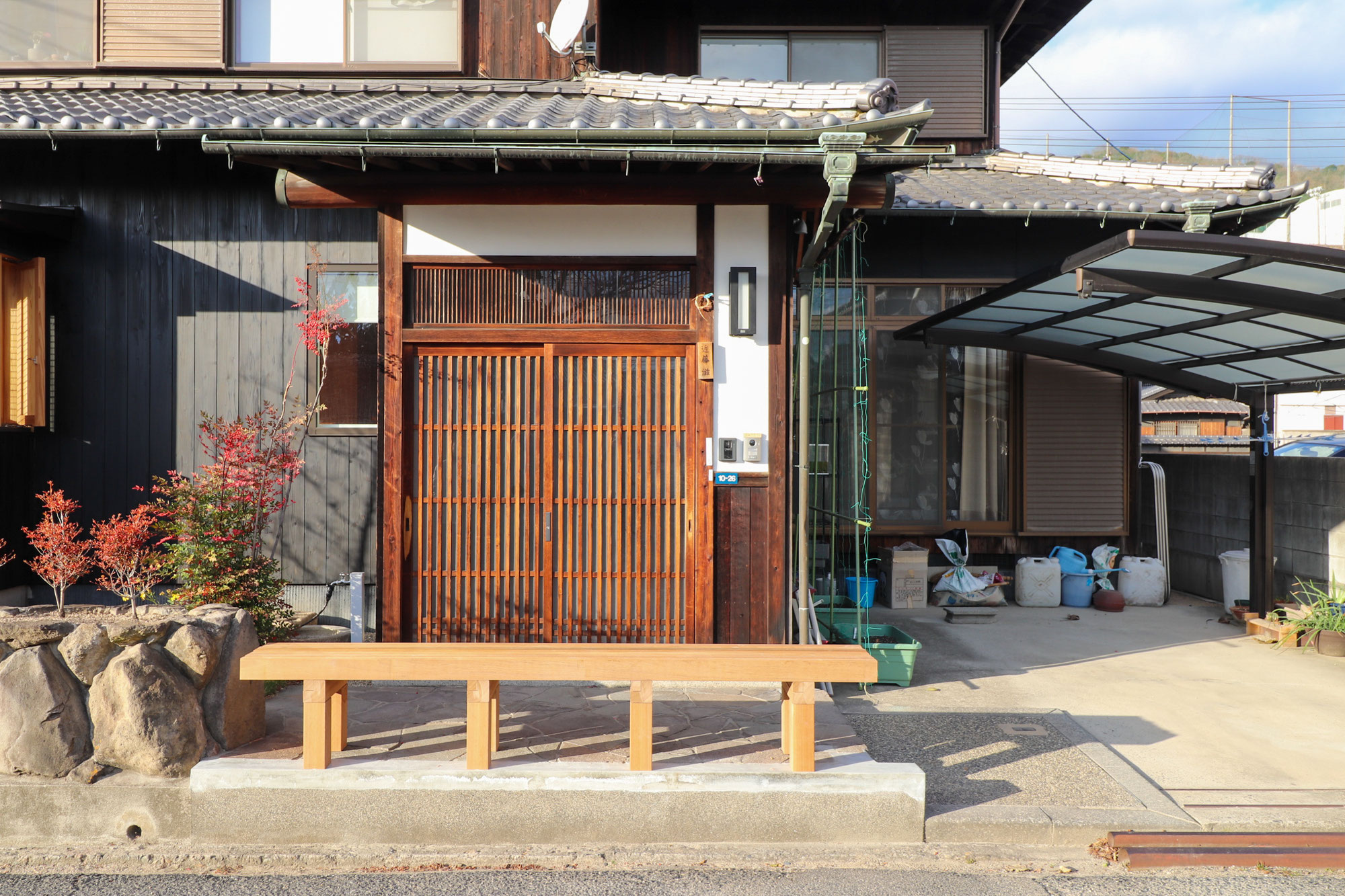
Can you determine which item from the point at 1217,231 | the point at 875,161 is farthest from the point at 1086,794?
the point at 1217,231

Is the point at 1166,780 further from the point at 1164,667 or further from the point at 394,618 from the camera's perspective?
the point at 394,618

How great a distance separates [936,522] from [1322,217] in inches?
1570

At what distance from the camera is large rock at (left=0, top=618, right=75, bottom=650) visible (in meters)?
3.98

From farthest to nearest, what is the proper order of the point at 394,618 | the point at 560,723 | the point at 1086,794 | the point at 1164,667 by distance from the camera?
the point at 1164,667, the point at 394,618, the point at 560,723, the point at 1086,794

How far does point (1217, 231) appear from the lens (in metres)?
8.70

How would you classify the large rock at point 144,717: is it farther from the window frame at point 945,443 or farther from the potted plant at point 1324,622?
the potted plant at point 1324,622

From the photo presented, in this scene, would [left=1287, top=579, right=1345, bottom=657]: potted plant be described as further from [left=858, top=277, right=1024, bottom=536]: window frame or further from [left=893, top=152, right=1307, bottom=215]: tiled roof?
[left=893, top=152, right=1307, bottom=215]: tiled roof

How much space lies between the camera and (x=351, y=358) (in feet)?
24.4

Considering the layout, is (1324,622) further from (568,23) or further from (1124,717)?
(568,23)

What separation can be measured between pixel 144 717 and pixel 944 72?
10.2m

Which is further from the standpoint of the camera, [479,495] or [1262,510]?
[1262,510]

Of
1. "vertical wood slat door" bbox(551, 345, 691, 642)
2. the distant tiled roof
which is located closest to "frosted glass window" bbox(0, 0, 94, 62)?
"vertical wood slat door" bbox(551, 345, 691, 642)

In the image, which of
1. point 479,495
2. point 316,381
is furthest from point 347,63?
point 479,495

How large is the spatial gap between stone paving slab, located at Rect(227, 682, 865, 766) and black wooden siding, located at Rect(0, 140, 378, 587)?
2.56 m
